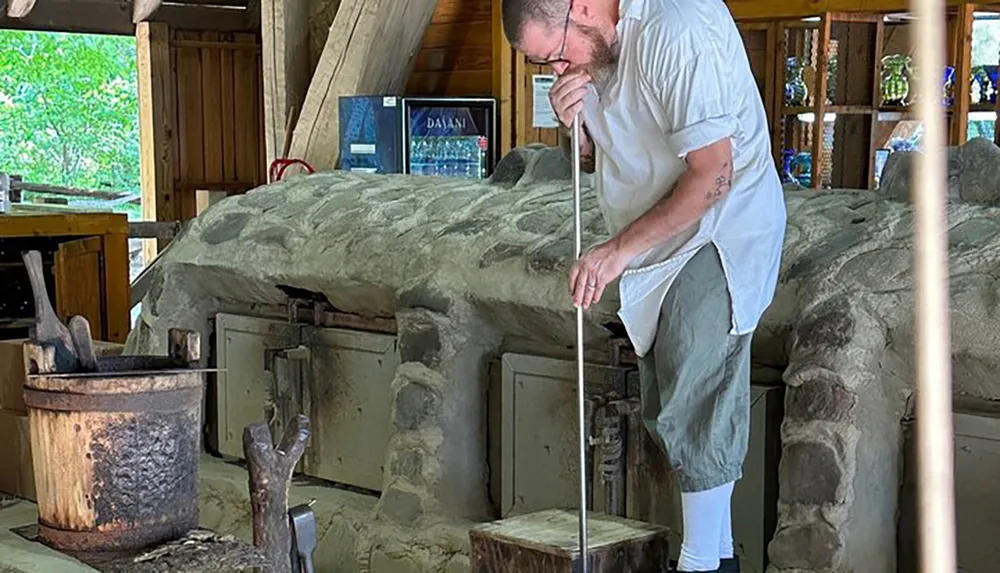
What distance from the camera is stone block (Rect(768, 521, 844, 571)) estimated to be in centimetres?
300

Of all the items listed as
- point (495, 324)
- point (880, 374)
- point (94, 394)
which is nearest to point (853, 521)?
point (880, 374)

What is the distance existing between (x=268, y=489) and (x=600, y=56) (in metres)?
1.18

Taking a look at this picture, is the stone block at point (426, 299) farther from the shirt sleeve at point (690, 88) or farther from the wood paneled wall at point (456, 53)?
the wood paneled wall at point (456, 53)

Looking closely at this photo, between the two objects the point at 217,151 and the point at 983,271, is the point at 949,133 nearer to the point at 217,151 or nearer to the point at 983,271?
the point at 983,271

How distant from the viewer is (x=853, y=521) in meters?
3.02

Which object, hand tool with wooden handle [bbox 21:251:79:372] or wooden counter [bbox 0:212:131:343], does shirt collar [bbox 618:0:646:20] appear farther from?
wooden counter [bbox 0:212:131:343]

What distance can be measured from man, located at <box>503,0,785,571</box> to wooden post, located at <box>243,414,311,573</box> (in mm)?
750

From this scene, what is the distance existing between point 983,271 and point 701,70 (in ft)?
2.80

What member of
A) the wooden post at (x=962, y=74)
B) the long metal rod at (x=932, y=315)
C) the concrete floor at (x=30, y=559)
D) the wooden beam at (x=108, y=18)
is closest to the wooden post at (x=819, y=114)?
the wooden post at (x=962, y=74)

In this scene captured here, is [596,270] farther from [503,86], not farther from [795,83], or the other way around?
[795,83]

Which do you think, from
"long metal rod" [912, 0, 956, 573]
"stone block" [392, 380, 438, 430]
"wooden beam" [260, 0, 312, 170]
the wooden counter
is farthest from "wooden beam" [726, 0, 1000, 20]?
"long metal rod" [912, 0, 956, 573]

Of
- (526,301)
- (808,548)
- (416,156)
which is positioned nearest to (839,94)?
(416,156)

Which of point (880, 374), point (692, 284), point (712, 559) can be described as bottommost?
point (712, 559)

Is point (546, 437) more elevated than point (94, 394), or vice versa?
point (94, 394)
